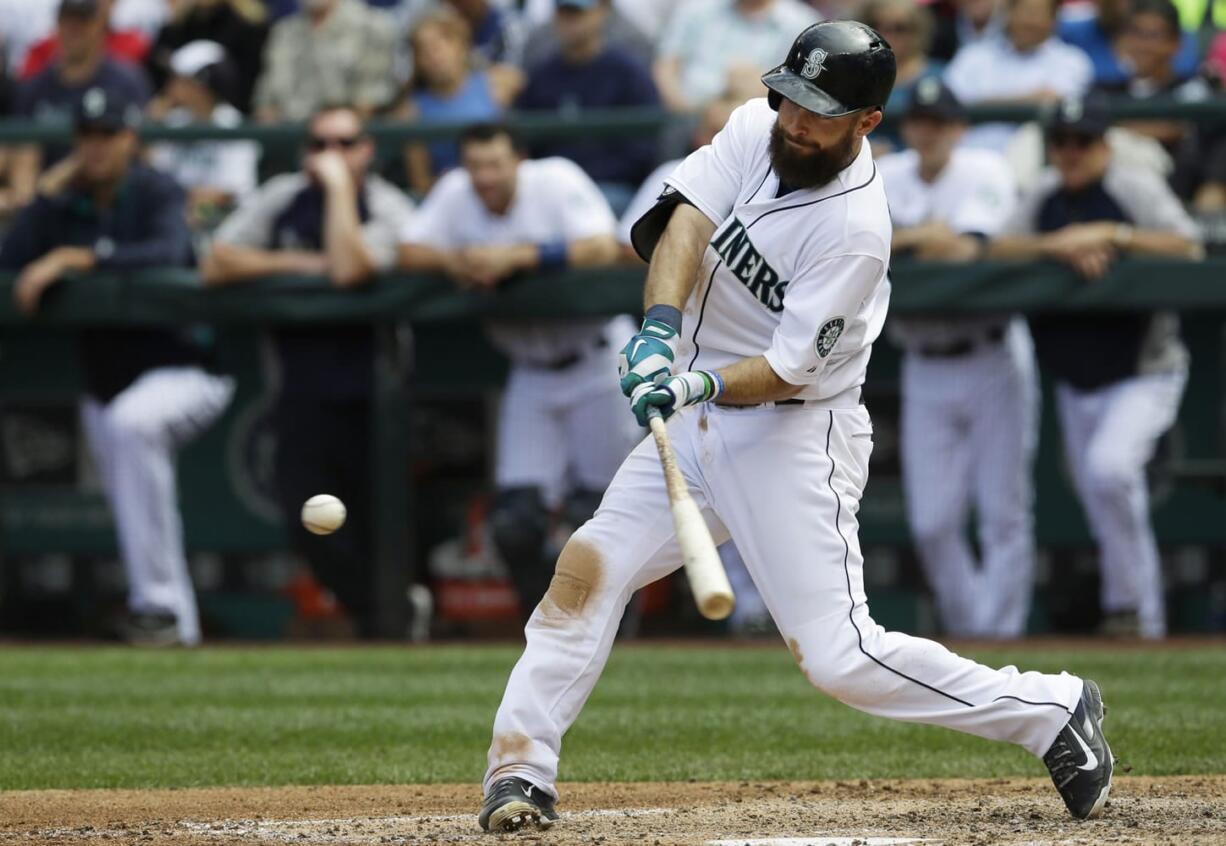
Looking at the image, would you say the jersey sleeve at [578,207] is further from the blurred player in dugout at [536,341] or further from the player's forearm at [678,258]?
the player's forearm at [678,258]

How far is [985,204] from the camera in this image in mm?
8586

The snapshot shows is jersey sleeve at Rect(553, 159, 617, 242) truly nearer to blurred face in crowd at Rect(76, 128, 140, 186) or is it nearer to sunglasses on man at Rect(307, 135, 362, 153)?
sunglasses on man at Rect(307, 135, 362, 153)

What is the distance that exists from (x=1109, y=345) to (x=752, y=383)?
15.2 ft

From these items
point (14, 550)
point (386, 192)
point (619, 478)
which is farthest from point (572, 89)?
point (619, 478)

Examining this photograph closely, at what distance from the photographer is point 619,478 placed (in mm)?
4742

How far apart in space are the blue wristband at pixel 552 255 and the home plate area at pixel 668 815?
11.8ft

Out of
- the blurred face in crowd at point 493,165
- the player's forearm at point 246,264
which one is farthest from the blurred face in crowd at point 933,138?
the player's forearm at point 246,264

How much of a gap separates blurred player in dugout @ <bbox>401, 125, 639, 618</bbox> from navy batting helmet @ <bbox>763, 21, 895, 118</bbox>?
4.26m

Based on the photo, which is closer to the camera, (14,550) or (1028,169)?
(1028,169)

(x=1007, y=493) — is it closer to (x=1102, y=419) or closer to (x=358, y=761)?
(x=1102, y=419)

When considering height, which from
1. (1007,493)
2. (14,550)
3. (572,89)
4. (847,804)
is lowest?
(14,550)

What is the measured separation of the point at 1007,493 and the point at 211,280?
3510mm

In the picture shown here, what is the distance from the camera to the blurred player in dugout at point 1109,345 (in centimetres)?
838

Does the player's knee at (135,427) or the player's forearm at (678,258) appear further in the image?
the player's knee at (135,427)
